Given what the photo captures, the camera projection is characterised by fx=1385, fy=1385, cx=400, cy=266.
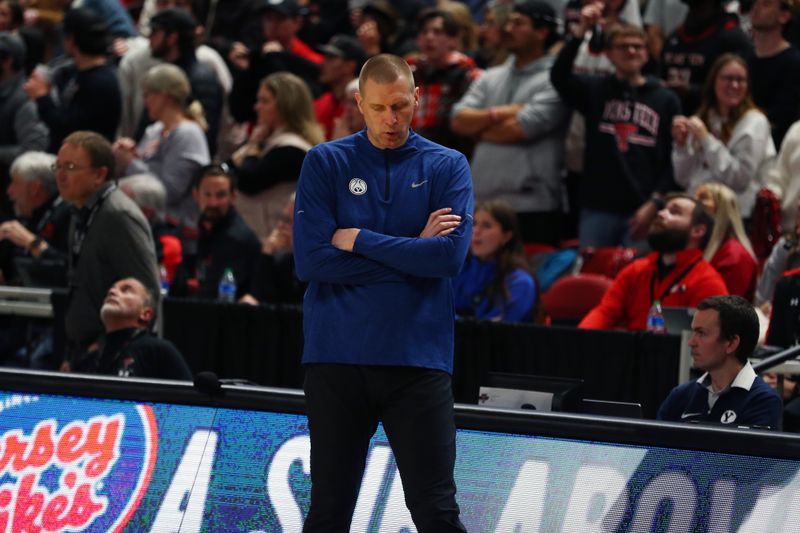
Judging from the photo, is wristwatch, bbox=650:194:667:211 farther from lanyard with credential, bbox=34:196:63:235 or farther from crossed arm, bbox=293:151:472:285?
crossed arm, bbox=293:151:472:285

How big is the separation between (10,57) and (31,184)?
2.72m

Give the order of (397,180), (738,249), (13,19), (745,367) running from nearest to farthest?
(397,180), (745,367), (738,249), (13,19)

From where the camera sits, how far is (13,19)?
1430 centimetres

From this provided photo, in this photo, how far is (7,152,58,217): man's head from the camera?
33.6ft

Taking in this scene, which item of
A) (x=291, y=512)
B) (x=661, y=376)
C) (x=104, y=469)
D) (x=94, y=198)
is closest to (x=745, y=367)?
(x=661, y=376)

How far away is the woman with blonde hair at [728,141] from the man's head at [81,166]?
3.86 m

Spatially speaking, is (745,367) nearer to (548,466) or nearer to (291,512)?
(548,466)

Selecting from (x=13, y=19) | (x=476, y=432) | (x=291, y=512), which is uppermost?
(x=13, y=19)

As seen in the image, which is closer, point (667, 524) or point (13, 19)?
point (667, 524)

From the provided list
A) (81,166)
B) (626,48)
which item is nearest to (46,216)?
(81,166)

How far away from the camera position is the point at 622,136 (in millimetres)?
9969

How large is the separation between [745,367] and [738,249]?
2.35 metres

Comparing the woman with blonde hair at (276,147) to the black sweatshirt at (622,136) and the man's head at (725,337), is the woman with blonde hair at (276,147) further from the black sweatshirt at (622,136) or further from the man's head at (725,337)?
the man's head at (725,337)

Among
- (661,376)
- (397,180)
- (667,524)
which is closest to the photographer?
(397,180)
